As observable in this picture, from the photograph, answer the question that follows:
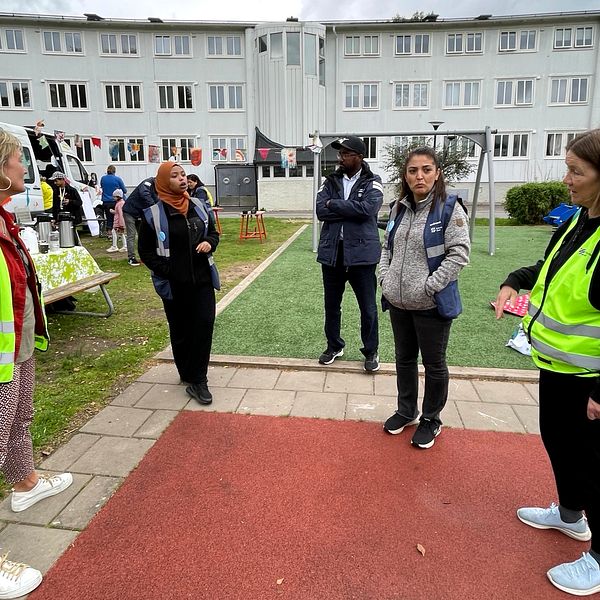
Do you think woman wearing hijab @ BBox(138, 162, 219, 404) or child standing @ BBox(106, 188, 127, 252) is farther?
child standing @ BBox(106, 188, 127, 252)

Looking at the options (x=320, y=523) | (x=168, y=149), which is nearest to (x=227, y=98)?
(x=168, y=149)

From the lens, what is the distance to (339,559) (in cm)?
219

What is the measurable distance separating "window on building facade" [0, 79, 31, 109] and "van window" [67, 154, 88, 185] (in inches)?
709

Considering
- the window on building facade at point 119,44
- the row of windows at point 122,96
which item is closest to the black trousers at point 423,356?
the row of windows at point 122,96

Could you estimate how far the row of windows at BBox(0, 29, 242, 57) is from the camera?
92.6 feet

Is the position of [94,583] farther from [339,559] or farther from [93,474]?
[339,559]

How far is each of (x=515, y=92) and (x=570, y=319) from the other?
106 feet

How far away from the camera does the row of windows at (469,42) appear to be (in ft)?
92.9

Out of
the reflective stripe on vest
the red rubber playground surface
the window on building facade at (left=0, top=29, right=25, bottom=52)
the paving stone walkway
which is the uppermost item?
the window on building facade at (left=0, top=29, right=25, bottom=52)

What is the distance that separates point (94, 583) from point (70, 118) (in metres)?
32.3

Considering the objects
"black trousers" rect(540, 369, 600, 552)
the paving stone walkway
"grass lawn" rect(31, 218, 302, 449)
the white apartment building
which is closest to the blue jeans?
the paving stone walkway

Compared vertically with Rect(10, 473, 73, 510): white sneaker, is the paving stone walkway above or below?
below

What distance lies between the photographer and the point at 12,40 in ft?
92.6

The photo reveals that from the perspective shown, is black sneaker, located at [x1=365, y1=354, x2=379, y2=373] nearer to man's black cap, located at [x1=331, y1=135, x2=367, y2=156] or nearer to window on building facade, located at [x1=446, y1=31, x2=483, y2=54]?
man's black cap, located at [x1=331, y1=135, x2=367, y2=156]
